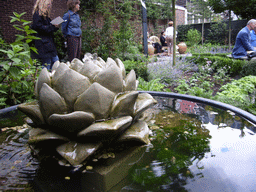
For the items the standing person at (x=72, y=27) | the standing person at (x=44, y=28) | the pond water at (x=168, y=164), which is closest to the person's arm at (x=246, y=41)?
the standing person at (x=72, y=27)

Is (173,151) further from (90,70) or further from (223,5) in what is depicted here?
(223,5)

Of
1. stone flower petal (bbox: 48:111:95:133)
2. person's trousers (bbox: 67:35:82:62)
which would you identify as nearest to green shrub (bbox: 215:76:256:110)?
stone flower petal (bbox: 48:111:95:133)

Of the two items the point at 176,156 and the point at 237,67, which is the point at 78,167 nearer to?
the point at 176,156

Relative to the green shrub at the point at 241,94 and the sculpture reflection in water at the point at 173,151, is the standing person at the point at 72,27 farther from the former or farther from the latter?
the sculpture reflection in water at the point at 173,151

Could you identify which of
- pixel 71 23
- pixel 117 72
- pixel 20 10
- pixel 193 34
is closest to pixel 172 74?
pixel 71 23

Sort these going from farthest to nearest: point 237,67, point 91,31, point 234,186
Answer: point 91,31, point 237,67, point 234,186

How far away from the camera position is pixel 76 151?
774mm

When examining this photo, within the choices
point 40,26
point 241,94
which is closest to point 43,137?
point 241,94

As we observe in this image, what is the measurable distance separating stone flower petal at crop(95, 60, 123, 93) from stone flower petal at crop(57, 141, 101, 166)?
25cm

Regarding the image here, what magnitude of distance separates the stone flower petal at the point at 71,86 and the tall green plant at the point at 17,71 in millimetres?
1010

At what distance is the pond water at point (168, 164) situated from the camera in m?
0.68

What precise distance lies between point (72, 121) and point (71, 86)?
0.50ft

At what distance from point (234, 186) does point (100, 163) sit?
1.56 ft

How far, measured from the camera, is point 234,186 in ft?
2.22
